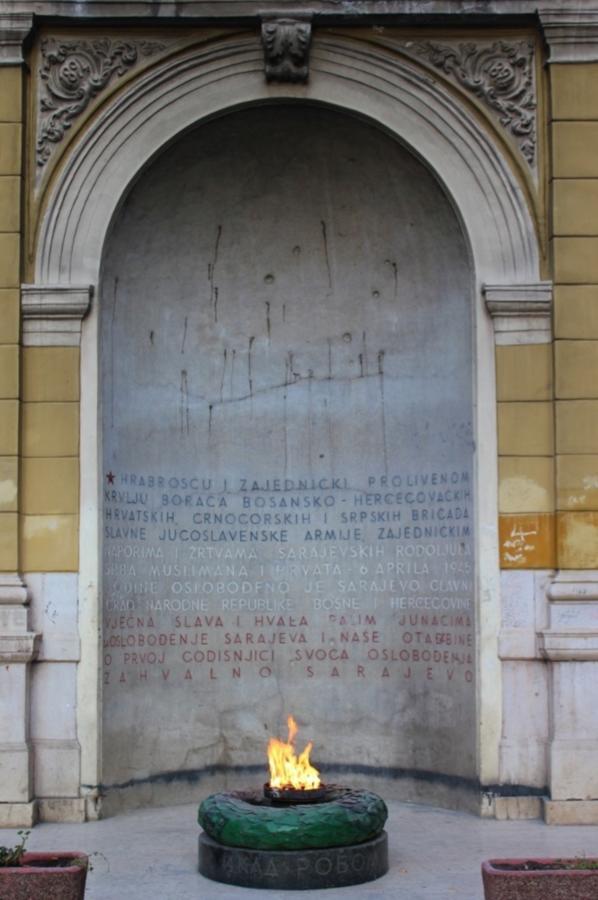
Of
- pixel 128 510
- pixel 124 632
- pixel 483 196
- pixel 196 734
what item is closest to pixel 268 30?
pixel 483 196

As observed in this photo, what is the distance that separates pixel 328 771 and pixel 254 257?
4.82 meters

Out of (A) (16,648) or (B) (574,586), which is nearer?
(A) (16,648)

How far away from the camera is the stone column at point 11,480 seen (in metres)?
10.7

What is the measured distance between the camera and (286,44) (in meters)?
11.3

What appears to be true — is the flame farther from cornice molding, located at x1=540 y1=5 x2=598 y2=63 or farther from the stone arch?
cornice molding, located at x1=540 y1=5 x2=598 y2=63

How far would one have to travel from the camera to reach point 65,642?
11016 millimetres

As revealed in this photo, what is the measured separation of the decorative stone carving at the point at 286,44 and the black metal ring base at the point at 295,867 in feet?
20.9

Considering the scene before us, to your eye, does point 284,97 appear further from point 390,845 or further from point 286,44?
point 390,845

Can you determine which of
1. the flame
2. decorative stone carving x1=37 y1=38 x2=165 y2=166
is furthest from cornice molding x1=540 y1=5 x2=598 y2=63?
the flame

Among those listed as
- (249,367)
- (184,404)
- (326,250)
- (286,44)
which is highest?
(286,44)

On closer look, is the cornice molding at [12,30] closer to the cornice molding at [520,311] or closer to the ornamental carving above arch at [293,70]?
the ornamental carving above arch at [293,70]

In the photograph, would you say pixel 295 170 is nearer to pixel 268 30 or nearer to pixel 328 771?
pixel 268 30

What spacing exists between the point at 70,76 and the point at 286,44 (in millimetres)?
→ 1829

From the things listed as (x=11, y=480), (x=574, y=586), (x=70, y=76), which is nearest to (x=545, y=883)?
(x=574, y=586)
